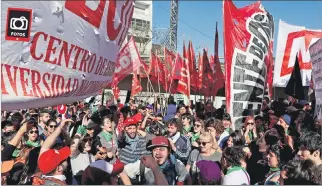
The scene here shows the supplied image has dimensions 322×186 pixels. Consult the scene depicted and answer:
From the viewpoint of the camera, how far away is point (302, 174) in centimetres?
354

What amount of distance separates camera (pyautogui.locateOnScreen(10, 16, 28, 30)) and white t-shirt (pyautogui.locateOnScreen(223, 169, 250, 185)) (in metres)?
2.08

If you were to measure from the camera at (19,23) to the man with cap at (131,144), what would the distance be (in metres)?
2.81

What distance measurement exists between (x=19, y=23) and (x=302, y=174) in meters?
2.53

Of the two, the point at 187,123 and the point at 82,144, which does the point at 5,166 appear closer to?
the point at 82,144

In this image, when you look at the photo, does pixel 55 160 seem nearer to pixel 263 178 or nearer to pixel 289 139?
pixel 263 178

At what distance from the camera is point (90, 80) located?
359 centimetres

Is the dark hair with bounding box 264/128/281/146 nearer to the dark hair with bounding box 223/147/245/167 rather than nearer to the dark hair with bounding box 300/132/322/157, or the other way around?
the dark hair with bounding box 300/132/322/157

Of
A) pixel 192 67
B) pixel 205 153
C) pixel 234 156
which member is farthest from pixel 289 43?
pixel 234 156

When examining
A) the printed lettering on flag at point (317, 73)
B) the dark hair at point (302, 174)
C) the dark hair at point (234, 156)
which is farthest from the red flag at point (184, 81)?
the dark hair at point (302, 174)

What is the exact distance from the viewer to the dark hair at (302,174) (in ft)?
11.5

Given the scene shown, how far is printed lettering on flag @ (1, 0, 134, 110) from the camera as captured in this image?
292 cm

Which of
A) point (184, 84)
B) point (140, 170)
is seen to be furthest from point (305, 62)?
point (140, 170)

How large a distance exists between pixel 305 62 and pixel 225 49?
704 centimetres

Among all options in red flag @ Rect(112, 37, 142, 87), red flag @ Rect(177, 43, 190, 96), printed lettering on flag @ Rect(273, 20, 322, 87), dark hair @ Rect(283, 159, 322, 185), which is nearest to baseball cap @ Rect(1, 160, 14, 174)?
dark hair @ Rect(283, 159, 322, 185)
